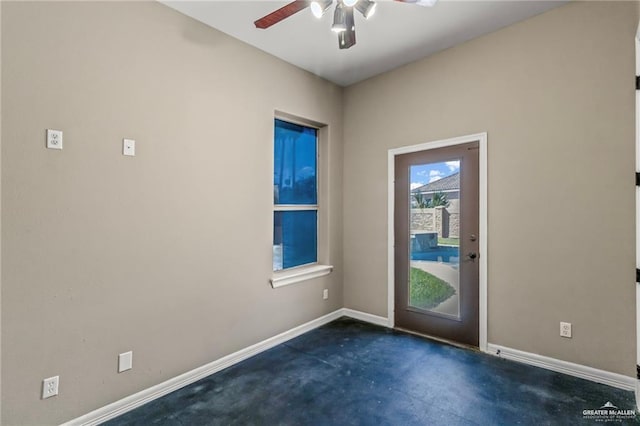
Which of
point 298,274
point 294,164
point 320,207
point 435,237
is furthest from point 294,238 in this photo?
point 435,237

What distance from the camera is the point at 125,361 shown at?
2.19m

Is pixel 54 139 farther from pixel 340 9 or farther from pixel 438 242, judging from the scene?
pixel 438 242

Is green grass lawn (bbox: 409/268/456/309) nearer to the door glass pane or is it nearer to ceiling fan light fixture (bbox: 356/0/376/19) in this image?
the door glass pane

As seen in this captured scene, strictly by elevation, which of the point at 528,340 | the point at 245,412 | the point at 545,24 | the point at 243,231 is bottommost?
the point at 245,412

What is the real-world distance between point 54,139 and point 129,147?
41cm

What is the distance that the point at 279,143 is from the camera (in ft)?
11.4

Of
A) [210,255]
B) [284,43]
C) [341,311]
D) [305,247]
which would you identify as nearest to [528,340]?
[341,311]

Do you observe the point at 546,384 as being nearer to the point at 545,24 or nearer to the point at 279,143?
the point at 545,24

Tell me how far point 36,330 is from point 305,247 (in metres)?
2.48

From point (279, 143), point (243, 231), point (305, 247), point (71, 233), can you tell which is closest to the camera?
point (71, 233)

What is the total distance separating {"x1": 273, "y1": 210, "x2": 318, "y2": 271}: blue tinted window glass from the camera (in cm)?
346

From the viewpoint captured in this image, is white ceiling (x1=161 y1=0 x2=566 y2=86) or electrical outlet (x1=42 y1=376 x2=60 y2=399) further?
white ceiling (x1=161 y1=0 x2=566 y2=86)

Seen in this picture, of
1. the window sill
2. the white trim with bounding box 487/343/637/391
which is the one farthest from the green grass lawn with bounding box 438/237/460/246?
the window sill

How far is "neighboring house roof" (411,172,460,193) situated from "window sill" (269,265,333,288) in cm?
148
